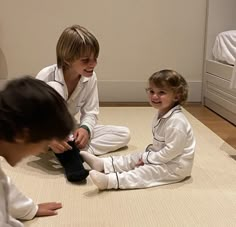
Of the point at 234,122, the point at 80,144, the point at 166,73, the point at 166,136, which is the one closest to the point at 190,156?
the point at 166,136

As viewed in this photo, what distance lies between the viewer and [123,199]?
135 cm

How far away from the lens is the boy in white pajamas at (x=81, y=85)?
1667 mm

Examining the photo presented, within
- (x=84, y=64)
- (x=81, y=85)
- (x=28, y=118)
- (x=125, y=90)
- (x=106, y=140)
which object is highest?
(x=28, y=118)

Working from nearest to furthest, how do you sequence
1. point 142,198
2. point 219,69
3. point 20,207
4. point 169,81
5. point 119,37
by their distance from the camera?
point 20,207 → point 142,198 → point 169,81 → point 219,69 → point 119,37

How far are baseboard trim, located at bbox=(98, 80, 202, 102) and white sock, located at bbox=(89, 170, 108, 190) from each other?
189 centimetres

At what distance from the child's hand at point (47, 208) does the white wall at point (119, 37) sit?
204 centimetres

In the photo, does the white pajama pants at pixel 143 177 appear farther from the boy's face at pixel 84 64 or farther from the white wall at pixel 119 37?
the white wall at pixel 119 37

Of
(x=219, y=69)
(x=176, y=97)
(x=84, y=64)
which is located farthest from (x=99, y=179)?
(x=219, y=69)

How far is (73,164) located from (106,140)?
1.15ft

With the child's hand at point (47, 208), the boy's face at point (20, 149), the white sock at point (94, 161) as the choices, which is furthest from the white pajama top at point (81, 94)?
the boy's face at point (20, 149)

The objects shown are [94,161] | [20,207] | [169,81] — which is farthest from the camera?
[94,161]

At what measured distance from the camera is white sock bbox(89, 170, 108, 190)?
138 cm

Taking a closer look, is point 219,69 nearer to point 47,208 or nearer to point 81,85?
point 81,85

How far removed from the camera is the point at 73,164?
1513 mm
